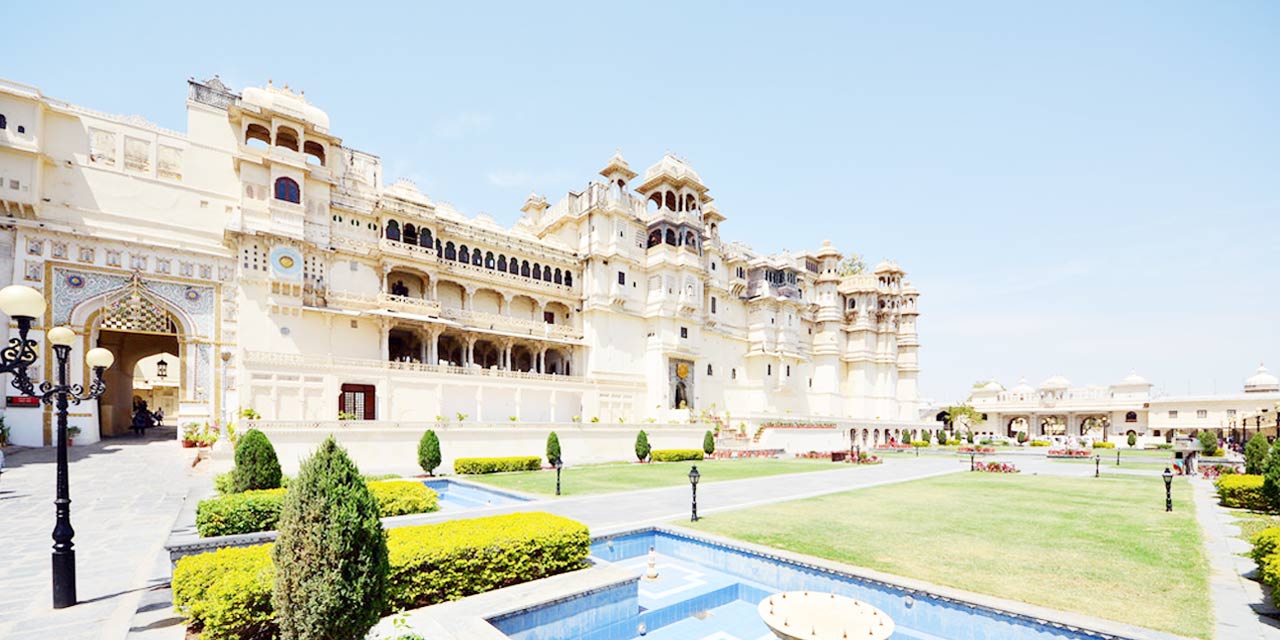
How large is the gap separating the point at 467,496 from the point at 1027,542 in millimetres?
16745

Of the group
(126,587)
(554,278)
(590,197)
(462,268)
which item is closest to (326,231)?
(462,268)

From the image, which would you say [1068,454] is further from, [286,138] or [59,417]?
[286,138]

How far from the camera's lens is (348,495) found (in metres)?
4.98

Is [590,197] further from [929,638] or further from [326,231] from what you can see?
[929,638]

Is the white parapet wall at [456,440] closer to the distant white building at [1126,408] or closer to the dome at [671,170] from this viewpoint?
the dome at [671,170]

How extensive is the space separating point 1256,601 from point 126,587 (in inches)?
658

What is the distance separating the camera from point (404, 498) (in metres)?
13.8

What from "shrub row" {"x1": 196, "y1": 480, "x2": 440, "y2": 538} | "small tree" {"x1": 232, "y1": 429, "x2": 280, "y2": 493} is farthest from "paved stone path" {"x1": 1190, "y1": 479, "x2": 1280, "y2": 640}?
"small tree" {"x1": 232, "y1": 429, "x2": 280, "y2": 493}

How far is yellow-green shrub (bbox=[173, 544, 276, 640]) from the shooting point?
5605 millimetres

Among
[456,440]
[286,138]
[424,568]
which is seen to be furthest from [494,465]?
[286,138]

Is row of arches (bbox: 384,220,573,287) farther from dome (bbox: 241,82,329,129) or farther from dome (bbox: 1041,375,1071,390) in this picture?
dome (bbox: 1041,375,1071,390)

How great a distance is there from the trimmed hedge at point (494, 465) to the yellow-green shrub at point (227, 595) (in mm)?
17960

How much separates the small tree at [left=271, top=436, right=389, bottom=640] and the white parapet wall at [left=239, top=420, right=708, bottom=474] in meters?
15.8

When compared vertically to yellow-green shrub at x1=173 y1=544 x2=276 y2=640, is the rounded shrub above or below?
below
